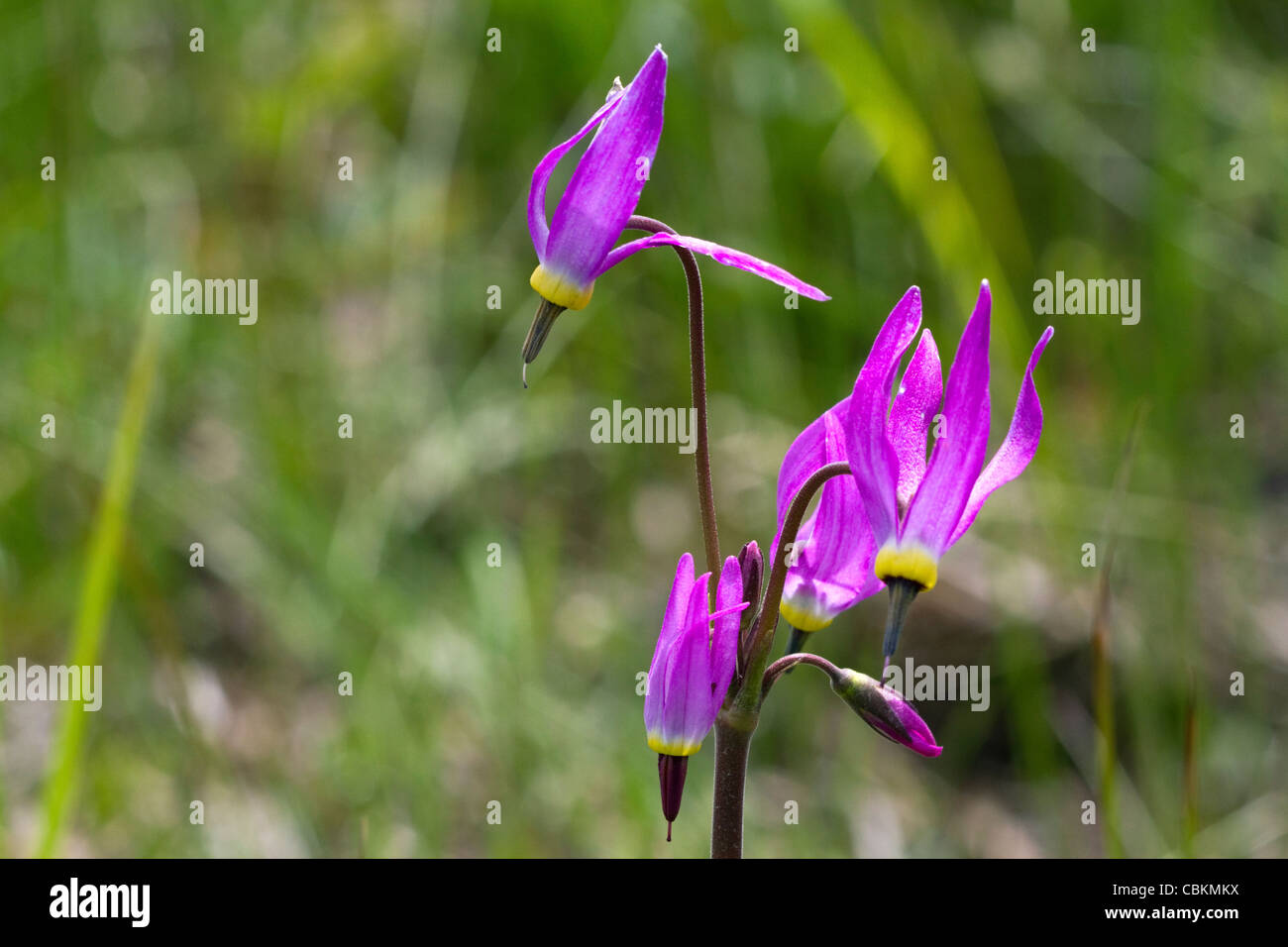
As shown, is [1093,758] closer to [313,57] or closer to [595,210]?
[595,210]

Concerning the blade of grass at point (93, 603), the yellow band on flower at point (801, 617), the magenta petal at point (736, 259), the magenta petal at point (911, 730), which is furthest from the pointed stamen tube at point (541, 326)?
the blade of grass at point (93, 603)

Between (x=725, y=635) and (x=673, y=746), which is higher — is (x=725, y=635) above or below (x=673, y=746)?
above

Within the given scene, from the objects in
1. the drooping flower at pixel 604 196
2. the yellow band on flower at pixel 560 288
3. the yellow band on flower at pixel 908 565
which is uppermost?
the drooping flower at pixel 604 196

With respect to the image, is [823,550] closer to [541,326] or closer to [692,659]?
[692,659]

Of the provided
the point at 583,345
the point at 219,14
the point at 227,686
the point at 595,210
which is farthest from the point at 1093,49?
the point at 595,210

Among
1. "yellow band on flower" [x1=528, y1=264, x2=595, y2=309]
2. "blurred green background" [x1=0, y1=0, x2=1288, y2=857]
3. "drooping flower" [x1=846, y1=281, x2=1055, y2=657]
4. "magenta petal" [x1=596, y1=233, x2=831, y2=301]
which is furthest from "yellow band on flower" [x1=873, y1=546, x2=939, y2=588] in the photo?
"blurred green background" [x1=0, y1=0, x2=1288, y2=857]

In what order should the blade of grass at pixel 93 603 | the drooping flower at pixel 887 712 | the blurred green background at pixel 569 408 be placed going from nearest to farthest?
the drooping flower at pixel 887 712 < the blade of grass at pixel 93 603 < the blurred green background at pixel 569 408

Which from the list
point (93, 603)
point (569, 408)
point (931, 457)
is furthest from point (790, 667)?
point (569, 408)

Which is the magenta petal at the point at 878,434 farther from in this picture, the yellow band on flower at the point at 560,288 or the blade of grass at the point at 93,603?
the blade of grass at the point at 93,603
